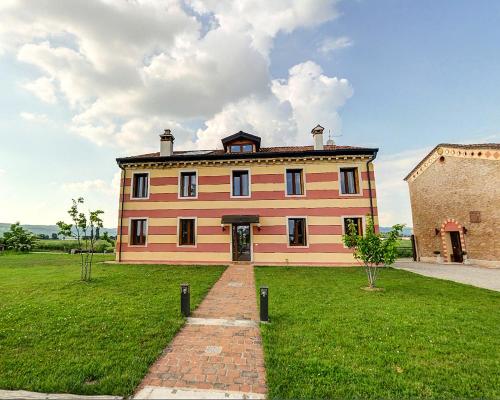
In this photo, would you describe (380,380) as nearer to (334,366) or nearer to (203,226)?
(334,366)

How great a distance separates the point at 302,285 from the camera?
9625 mm

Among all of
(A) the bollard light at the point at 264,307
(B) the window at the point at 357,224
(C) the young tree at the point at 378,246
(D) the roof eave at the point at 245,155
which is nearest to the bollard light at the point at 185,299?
(A) the bollard light at the point at 264,307

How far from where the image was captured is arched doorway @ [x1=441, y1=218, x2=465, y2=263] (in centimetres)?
1814

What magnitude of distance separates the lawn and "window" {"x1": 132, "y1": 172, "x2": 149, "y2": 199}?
8.45m

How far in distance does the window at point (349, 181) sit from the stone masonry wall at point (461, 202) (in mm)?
8137

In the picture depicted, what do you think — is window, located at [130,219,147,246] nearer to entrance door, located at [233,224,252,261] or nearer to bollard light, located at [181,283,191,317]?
entrance door, located at [233,224,252,261]

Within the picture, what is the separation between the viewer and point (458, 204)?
17.8 meters

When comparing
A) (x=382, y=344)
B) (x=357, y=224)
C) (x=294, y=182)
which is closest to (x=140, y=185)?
(x=294, y=182)

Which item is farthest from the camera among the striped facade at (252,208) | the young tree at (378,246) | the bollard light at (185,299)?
the striped facade at (252,208)

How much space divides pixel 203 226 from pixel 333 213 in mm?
8436

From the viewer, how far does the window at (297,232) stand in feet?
52.0

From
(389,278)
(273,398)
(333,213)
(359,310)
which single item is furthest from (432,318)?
(333,213)

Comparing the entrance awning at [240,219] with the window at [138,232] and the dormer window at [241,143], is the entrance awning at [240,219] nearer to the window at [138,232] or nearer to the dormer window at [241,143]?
the dormer window at [241,143]

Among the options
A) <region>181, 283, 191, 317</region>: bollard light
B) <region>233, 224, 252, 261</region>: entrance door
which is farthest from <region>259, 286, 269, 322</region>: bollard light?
<region>233, 224, 252, 261</region>: entrance door
